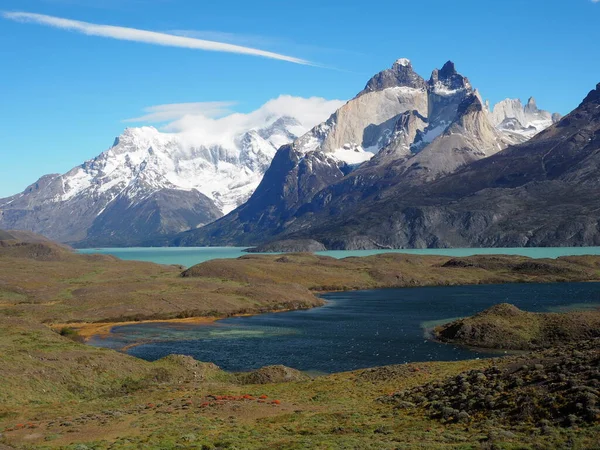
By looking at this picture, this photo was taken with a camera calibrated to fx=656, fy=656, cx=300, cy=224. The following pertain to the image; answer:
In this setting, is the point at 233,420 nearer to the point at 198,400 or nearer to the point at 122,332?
the point at 198,400

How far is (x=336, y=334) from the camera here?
111 m

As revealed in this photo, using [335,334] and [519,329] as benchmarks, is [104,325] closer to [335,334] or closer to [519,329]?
[335,334]

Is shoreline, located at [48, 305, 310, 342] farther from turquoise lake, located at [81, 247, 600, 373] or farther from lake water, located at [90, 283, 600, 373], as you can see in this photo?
lake water, located at [90, 283, 600, 373]

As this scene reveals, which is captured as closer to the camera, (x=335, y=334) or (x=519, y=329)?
(x=519, y=329)

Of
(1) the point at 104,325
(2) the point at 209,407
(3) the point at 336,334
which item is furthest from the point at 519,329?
(1) the point at 104,325

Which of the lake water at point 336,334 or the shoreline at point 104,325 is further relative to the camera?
the shoreline at point 104,325

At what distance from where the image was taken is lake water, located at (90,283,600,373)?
288 ft

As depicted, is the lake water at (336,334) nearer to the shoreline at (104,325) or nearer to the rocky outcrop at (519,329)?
the shoreline at (104,325)

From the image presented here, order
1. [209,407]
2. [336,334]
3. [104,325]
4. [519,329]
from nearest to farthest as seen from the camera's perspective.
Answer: [209,407]
[519,329]
[336,334]
[104,325]

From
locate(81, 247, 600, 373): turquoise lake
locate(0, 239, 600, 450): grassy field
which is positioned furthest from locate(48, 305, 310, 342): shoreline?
locate(0, 239, 600, 450): grassy field

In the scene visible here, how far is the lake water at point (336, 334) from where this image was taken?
87.7 metres

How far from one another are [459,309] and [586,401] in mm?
107895

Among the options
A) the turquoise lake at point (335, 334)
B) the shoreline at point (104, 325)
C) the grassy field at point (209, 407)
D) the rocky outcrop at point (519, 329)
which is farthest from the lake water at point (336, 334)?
the grassy field at point (209, 407)

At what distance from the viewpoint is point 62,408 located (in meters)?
54.7
